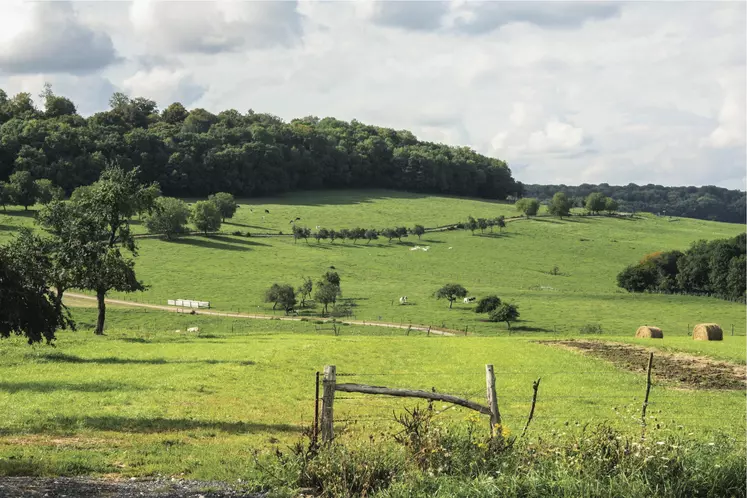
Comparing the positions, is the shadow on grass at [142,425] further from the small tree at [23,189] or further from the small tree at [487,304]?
the small tree at [23,189]

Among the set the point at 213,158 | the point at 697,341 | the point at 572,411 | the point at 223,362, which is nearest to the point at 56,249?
A: the point at 223,362

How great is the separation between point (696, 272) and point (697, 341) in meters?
64.4

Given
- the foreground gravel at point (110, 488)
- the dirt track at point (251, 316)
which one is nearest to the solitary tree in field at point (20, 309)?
the foreground gravel at point (110, 488)

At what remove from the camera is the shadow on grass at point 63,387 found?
81.9ft

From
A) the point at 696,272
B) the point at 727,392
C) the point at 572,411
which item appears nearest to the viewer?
the point at 572,411

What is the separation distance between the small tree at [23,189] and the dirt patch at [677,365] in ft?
350

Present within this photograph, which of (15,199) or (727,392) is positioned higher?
(15,199)

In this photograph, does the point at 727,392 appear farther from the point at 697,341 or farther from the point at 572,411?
the point at 697,341

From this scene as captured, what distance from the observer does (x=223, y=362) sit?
35438mm

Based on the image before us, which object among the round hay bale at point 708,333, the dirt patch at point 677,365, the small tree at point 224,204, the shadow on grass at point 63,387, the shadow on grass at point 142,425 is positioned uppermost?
the small tree at point 224,204

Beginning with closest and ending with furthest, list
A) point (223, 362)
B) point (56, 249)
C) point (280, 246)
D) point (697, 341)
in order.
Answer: point (223, 362), point (56, 249), point (697, 341), point (280, 246)

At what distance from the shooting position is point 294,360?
37.6 metres

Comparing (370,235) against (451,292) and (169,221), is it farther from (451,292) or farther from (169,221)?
(451,292)

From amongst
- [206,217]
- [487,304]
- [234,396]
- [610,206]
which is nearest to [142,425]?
[234,396]
